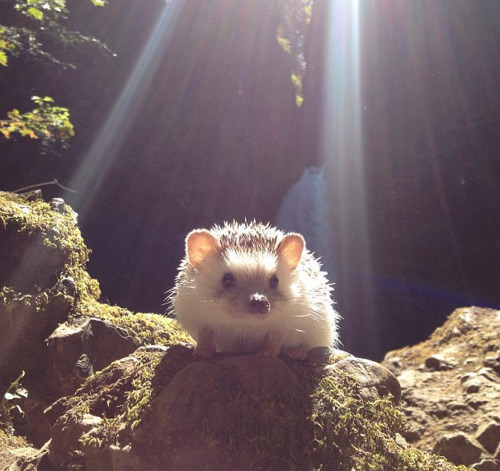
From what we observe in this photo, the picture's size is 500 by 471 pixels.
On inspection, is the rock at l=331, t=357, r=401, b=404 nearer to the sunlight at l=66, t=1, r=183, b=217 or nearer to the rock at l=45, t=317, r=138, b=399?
the rock at l=45, t=317, r=138, b=399

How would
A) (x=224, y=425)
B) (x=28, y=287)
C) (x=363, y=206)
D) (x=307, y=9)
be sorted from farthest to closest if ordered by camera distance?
(x=307, y=9) < (x=363, y=206) < (x=28, y=287) < (x=224, y=425)

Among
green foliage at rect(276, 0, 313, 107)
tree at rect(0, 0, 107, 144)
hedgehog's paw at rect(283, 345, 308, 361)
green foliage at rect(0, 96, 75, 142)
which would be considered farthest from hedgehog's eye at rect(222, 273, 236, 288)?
green foliage at rect(276, 0, 313, 107)

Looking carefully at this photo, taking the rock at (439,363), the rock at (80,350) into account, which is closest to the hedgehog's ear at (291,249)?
the rock at (80,350)

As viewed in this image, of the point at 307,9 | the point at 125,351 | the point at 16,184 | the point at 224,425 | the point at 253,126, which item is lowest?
the point at 224,425

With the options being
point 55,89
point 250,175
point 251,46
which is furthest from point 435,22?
point 55,89

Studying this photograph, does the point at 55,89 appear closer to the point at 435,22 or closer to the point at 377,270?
the point at 377,270

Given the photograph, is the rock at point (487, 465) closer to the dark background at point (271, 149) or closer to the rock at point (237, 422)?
the rock at point (237, 422)

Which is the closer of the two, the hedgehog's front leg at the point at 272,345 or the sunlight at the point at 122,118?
the hedgehog's front leg at the point at 272,345
